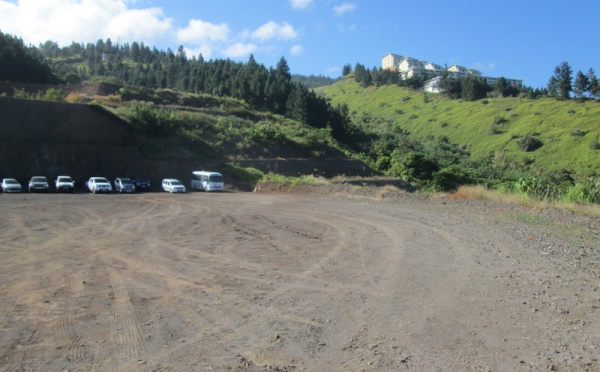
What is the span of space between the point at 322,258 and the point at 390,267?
6.95ft

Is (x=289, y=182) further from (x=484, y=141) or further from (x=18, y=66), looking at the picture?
(x=18, y=66)

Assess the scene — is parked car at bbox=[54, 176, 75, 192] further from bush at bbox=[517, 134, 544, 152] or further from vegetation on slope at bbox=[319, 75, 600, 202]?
bush at bbox=[517, 134, 544, 152]

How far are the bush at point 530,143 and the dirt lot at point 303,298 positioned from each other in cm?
7563

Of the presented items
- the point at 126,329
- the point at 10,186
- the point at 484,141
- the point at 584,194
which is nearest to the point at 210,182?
the point at 10,186

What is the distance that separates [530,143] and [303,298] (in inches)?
3529

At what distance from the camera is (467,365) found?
19.4 ft

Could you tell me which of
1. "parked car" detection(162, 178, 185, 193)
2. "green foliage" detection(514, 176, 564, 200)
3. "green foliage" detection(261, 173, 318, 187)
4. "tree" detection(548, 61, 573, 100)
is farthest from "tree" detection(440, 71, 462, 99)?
"parked car" detection(162, 178, 185, 193)

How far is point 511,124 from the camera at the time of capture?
100438 millimetres

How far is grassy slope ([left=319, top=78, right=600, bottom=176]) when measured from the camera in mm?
79188

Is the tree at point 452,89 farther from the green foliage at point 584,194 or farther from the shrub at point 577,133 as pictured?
the green foliage at point 584,194

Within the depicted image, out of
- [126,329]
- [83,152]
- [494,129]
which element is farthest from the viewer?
[494,129]

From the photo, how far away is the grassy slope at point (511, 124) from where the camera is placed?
260 feet

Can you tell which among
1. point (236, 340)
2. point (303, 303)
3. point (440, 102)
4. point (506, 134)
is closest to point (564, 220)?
point (303, 303)

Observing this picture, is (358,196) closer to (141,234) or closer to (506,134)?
(141,234)
